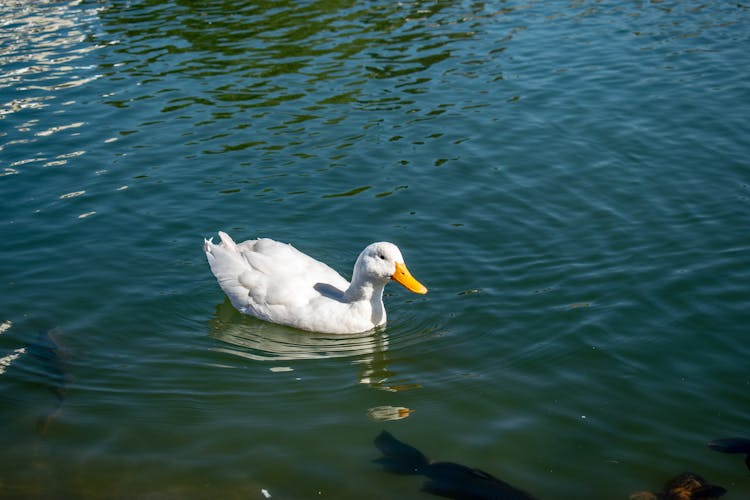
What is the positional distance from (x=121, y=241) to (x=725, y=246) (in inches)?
311

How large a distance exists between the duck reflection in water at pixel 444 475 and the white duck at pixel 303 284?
2.22 meters

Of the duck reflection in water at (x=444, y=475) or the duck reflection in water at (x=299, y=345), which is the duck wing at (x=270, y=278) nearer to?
the duck reflection in water at (x=299, y=345)

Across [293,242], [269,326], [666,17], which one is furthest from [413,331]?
[666,17]

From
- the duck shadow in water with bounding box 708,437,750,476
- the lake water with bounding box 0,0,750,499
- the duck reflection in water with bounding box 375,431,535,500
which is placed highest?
the lake water with bounding box 0,0,750,499

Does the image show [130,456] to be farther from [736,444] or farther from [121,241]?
[736,444]

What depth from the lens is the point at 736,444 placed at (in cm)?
764

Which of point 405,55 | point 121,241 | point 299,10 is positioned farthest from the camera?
point 299,10

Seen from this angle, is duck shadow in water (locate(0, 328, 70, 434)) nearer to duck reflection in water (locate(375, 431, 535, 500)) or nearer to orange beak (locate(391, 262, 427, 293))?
duck reflection in water (locate(375, 431, 535, 500))

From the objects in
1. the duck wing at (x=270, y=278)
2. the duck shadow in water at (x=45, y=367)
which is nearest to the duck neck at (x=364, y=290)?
the duck wing at (x=270, y=278)

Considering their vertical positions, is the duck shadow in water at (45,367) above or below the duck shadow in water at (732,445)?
above

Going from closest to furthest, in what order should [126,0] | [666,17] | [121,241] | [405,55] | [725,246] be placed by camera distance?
1. [725,246]
2. [121,241]
3. [405,55]
4. [666,17]
5. [126,0]

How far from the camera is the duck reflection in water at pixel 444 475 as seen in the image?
719 centimetres

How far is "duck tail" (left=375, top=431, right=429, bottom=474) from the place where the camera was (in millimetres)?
7602

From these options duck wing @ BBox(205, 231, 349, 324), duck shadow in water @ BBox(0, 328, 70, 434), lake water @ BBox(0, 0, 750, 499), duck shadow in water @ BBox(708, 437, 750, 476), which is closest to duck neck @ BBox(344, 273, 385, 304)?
duck wing @ BBox(205, 231, 349, 324)
